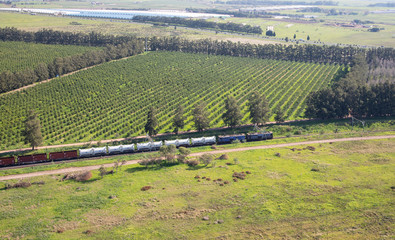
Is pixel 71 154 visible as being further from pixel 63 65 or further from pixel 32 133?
pixel 63 65

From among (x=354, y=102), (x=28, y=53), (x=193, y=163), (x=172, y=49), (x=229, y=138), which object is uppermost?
(x=172, y=49)

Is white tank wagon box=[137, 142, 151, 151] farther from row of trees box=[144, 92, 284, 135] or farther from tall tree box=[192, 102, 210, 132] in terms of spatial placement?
tall tree box=[192, 102, 210, 132]

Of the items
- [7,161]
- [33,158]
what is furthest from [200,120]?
[7,161]

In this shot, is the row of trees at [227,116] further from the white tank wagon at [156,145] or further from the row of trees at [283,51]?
the row of trees at [283,51]

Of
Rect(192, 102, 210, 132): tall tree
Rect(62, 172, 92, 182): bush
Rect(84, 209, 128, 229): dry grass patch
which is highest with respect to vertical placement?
Rect(192, 102, 210, 132): tall tree

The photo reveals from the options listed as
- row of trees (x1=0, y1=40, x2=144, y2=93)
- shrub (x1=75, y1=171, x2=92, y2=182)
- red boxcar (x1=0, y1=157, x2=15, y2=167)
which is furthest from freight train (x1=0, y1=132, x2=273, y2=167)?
row of trees (x1=0, y1=40, x2=144, y2=93)

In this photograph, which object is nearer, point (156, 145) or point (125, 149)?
point (125, 149)
